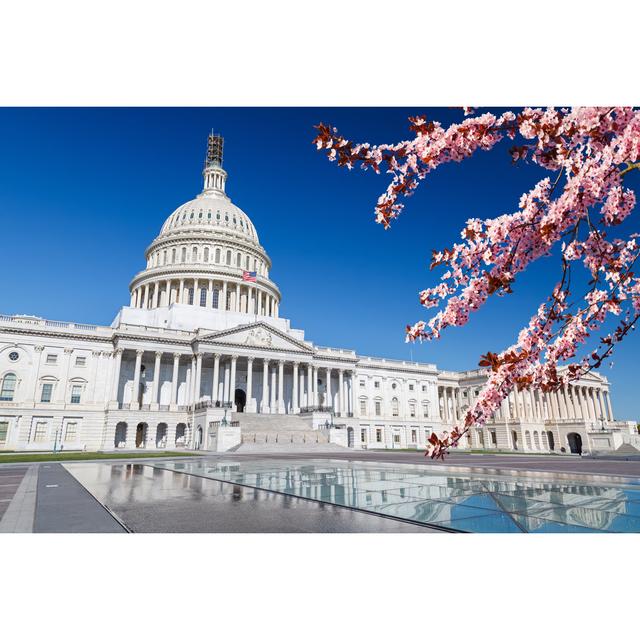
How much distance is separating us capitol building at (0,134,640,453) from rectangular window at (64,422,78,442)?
0.39 ft

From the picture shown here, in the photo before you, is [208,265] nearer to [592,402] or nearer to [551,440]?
[551,440]

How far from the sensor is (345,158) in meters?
5.71

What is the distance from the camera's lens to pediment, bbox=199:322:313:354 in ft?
201

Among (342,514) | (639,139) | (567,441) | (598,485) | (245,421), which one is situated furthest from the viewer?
(567,441)

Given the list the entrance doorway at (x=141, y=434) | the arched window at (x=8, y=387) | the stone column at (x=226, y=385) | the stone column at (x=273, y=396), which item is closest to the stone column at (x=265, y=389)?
the stone column at (x=273, y=396)

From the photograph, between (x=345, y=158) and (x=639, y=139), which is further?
(x=345, y=158)

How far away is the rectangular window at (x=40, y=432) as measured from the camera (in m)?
53.0

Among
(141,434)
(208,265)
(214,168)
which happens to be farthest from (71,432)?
(214,168)

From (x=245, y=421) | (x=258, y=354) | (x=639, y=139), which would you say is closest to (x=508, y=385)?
(x=639, y=139)

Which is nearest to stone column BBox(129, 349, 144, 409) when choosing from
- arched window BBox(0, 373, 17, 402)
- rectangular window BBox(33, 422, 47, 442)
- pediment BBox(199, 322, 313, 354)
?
pediment BBox(199, 322, 313, 354)

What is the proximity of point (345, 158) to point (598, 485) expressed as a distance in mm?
12178

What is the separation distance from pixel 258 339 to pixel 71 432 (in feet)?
83.8

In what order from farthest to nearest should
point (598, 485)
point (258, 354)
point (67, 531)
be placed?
1. point (258, 354)
2. point (598, 485)
3. point (67, 531)

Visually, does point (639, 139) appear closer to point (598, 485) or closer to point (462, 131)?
point (462, 131)
